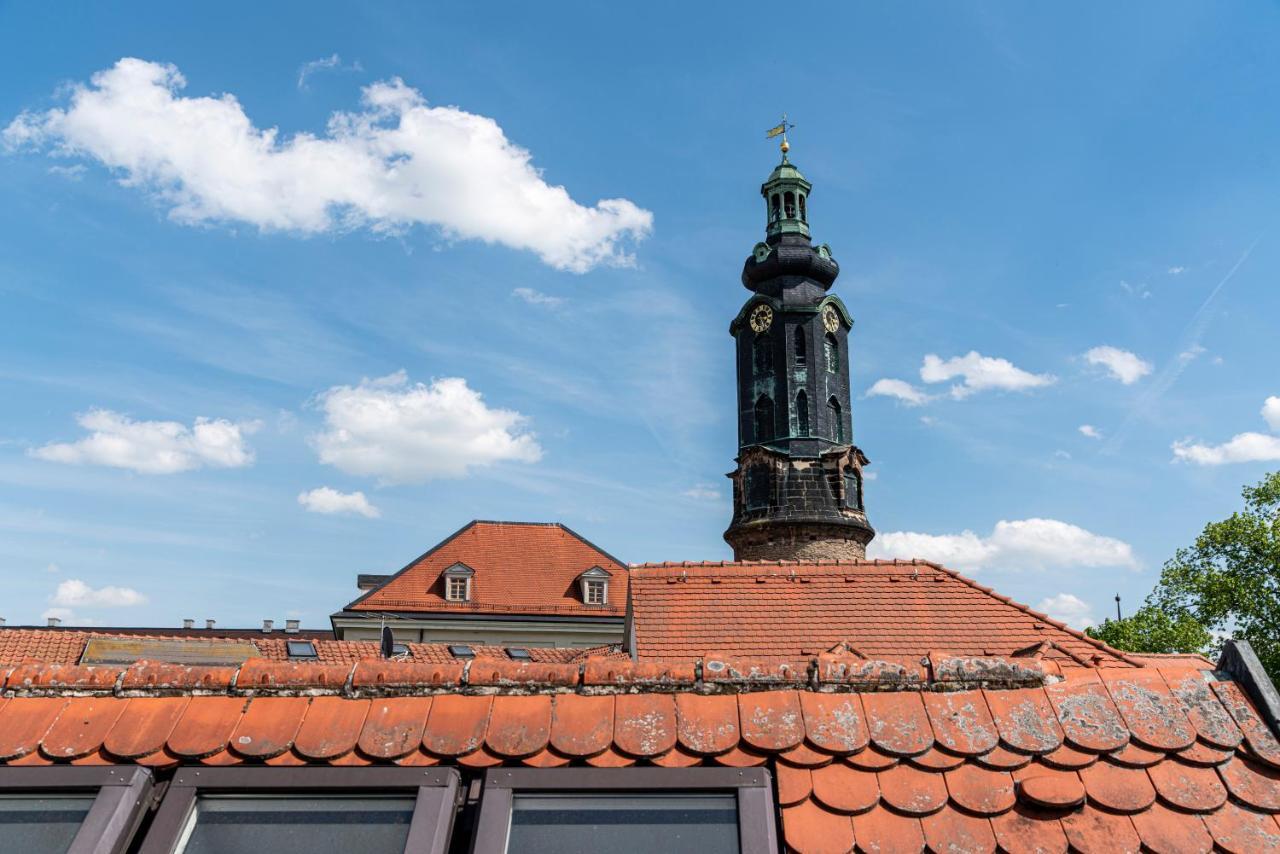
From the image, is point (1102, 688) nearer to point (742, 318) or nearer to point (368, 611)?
point (742, 318)

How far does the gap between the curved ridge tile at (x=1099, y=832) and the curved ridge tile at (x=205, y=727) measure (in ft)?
6.51

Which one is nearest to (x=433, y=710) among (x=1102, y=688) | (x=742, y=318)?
(x=1102, y=688)

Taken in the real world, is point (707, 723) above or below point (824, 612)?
below

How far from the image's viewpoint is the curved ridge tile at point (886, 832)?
2336 mm

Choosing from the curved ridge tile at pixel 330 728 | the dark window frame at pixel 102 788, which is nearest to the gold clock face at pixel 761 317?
the curved ridge tile at pixel 330 728

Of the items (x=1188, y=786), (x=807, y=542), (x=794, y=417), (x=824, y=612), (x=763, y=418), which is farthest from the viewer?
(x=763, y=418)

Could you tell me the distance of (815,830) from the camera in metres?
2.35

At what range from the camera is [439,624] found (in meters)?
38.4

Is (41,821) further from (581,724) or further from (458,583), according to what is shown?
(458,583)

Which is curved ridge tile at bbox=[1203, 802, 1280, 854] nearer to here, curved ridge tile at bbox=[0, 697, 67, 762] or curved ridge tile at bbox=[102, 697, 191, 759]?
curved ridge tile at bbox=[102, 697, 191, 759]

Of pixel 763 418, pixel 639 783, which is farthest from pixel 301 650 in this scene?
pixel 639 783

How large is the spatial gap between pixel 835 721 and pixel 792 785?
23 cm

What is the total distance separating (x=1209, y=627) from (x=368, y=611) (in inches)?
1104

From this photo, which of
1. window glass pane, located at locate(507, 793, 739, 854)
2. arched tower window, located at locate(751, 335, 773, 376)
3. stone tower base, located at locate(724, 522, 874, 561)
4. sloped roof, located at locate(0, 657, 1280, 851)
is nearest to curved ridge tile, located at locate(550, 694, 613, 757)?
sloped roof, located at locate(0, 657, 1280, 851)
